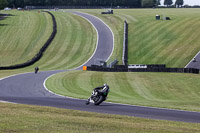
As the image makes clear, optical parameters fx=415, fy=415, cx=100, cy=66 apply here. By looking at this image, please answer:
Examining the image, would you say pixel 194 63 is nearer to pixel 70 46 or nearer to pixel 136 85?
pixel 136 85

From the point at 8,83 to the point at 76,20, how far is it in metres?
70.3

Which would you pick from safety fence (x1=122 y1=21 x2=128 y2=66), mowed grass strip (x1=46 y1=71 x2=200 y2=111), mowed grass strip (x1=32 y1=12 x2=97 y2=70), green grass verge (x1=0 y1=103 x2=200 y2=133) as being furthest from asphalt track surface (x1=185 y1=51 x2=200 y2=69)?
green grass verge (x1=0 y1=103 x2=200 y2=133)

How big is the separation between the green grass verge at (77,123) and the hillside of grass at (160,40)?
50457 mm

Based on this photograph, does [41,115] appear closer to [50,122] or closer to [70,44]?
[50,122]

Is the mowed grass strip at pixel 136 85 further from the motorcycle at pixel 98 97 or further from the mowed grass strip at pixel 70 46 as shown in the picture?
the mowed grass strip at pixel 70 46

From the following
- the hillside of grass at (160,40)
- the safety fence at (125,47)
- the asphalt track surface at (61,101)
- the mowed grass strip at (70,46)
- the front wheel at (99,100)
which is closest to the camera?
the asphalt track surface at (61,101)

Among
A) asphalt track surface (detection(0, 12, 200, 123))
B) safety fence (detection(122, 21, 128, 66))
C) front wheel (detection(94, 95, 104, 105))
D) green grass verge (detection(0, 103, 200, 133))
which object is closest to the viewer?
green grass verge (detection(0, 103, 200, 133))

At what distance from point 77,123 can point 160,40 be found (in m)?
69.7

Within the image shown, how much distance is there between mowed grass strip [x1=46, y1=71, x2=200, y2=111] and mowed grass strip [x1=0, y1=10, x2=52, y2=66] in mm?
29249

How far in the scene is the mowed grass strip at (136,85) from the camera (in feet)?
134

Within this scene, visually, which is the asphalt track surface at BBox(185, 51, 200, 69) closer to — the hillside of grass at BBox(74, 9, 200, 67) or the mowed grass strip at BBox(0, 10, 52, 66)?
the hillside of grass at BBox(74, 9, 200, 67)

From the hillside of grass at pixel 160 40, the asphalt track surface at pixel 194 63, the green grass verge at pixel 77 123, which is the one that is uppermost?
the green grass verge at pixel 77 123

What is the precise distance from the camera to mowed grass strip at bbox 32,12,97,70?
76125 millimetres

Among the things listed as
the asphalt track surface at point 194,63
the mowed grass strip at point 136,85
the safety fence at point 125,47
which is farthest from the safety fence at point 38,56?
the asphalt track surface at point 194,63
